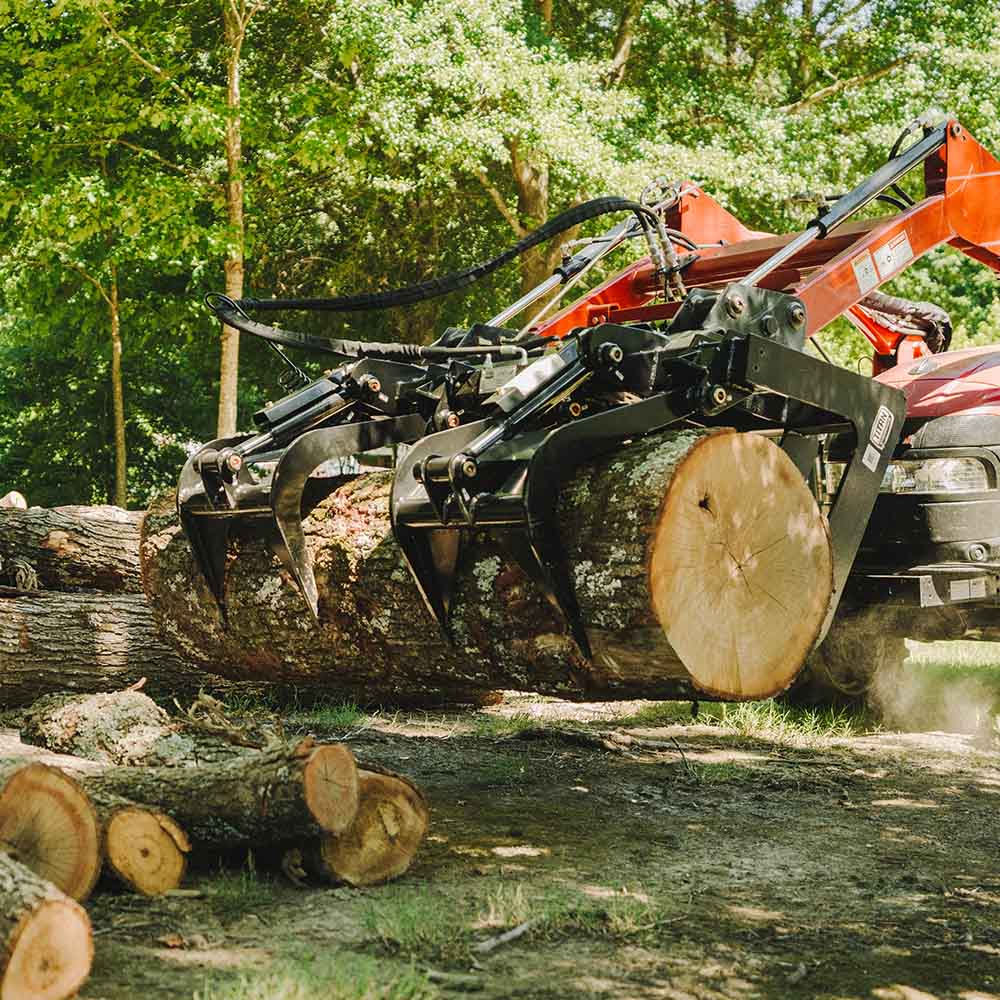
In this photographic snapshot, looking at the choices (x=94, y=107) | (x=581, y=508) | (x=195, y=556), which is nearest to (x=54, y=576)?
(x=195, y=556)

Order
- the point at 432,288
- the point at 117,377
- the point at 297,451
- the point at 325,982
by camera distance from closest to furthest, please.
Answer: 1. the point at 325,982
2. the point at 297,451
3. the point at 432,288
4. the point at 117,377

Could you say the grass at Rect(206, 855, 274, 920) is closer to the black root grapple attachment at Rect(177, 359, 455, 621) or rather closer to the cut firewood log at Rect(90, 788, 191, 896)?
the cut firewood log at Rect(90, 788, 191, 896)

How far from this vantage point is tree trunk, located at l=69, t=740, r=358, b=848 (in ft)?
13.6

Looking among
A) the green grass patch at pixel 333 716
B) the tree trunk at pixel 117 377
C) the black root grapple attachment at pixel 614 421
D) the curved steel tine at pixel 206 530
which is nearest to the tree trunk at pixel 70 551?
the green grass patch at pixel 333 716

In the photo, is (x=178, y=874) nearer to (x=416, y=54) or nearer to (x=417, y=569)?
(x=417, y=569)

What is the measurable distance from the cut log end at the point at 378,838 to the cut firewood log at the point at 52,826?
73 centimetres

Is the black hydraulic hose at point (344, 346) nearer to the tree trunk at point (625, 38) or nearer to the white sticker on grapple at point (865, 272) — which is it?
the white sticker on grapple at point (865, 272)

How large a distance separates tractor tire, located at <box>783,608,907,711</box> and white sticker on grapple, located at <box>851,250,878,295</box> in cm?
231

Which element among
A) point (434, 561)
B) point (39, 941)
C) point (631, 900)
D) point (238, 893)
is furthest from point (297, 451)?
point (39, 941)

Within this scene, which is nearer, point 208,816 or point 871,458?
point 208,816

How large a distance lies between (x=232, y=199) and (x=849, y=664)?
30.5 feet

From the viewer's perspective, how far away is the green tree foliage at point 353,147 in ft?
44.8

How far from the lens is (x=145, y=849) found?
412cm

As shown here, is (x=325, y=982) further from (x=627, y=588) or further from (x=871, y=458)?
(x=871, y=458)
